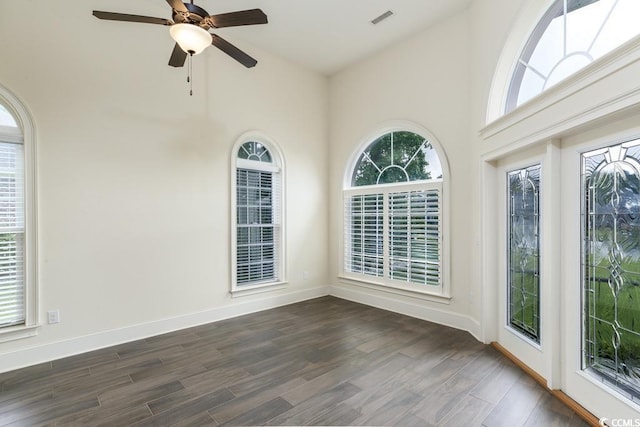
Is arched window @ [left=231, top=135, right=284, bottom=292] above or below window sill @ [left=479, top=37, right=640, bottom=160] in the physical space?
below

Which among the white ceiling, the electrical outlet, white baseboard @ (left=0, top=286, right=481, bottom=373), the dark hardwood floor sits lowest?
the dark hardwood floor

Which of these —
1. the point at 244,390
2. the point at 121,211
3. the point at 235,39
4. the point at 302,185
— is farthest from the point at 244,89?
the point at 244,390

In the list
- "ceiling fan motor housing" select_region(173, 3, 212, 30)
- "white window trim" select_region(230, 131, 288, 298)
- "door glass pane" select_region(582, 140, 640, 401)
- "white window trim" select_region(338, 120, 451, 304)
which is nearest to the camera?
"door glass pane" select_region(582, 140, 640, 401)

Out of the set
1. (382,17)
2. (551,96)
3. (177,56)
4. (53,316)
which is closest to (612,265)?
(551,96)

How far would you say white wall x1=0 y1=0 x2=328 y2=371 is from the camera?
3033mm

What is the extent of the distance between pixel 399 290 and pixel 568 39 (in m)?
3.31

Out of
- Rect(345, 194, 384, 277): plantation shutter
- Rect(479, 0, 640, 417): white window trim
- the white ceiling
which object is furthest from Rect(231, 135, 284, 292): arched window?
Rect(479, 0, 640, 417): white window trim

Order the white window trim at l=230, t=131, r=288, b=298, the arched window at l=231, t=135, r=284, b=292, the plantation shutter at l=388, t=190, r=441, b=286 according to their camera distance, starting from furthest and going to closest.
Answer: the arched window at l=231, t=135, r=284, b=292 < the white window trim at l=230, t=131, r=288, b=298 < the plantation shutter at l=388, t=190, r=441, b=286

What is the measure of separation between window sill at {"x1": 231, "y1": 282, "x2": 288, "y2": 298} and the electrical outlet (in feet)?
6.08

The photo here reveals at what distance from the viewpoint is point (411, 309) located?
14.2 ft

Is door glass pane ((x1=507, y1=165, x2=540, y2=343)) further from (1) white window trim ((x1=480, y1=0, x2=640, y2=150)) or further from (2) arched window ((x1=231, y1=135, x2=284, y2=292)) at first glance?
(2) arched window ((x1=231, y1=135, x2=284, y2=292))

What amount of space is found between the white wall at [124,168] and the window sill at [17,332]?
63mm

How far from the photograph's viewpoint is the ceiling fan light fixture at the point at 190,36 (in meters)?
2.26

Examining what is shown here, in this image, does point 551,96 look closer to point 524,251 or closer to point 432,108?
point 524,251
